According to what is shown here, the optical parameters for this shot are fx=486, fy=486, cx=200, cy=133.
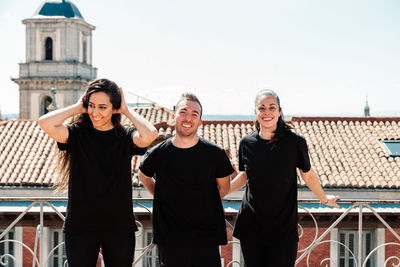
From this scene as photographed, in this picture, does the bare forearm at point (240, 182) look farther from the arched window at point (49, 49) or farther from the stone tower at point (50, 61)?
the arched window at point (49, 49)

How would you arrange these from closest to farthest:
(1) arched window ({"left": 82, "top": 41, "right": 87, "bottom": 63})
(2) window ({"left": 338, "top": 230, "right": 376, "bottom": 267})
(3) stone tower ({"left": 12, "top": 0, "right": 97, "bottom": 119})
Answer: (2) window ({"left": 338, "top": 230, "right": 376, "bottom": 267}) < (3) stone tower ({"left": 12, "top": 0, "right": 97, "bottom": 119}) < (1) arched window ({"left": 82, "top": 41, "right": 87, "bottom": 63})

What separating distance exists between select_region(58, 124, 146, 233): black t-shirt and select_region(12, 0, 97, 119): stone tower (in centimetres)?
5269

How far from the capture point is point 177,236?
11.3ft

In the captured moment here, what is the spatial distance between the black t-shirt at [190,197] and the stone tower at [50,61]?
5290 cm

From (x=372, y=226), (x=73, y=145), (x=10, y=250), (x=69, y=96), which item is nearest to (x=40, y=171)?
(x=10, y=250)

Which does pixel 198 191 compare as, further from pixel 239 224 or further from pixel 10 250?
pixel 10 250

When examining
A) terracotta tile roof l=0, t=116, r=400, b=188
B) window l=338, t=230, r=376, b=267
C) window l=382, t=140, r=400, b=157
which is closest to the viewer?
window l=338, t=230, r=376, b=267

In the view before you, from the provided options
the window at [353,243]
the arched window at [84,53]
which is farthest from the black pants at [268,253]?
the arched window at [84,53]

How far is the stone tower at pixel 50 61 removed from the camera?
179 ft

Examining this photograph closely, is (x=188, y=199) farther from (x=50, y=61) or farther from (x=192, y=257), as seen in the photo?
(x=50, y=61)

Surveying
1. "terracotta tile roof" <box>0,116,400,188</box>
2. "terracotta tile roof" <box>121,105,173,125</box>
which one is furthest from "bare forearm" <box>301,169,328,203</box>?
"terracotta tile roof" <box>121,105,173,125</box>

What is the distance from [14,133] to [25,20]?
119 feet

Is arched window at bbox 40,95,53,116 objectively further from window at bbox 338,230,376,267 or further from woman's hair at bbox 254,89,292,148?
woman's hair at bbox 254,89,292,148

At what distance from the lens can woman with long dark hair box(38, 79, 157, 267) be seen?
3.49 metres
